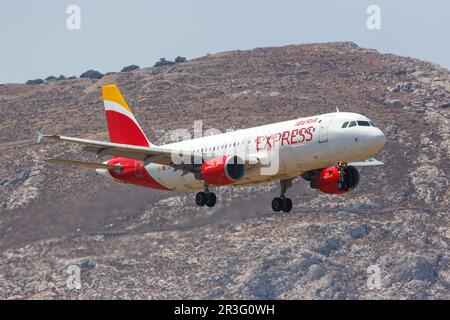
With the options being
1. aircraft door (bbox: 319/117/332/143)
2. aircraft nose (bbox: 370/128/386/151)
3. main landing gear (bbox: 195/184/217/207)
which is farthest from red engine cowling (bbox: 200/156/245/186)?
aircraft nose (bbox: 370/128/386/151)

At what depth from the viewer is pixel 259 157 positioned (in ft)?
238

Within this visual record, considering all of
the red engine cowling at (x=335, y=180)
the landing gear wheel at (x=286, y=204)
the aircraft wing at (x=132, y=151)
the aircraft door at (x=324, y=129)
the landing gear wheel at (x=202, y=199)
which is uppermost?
the aircraft door at (x=324, y=129)

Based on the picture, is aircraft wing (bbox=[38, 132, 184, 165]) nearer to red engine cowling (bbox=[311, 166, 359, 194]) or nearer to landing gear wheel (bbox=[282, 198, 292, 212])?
landing gear wheel (bbox=[282, 198, 292, 212])

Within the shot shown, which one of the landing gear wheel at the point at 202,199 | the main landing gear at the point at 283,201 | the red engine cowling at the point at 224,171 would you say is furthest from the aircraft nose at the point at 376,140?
the landing gear wheel at the point at 202,199

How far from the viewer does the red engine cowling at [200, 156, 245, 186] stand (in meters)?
72.2

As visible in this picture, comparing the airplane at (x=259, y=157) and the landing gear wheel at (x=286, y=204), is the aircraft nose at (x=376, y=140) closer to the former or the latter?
the airplane at (x=259, y=157)

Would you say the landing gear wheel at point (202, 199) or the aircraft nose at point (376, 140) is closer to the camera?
the aircraft nose at point (376, 140)

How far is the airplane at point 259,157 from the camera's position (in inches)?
2726

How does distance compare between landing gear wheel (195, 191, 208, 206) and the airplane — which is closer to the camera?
the airplane

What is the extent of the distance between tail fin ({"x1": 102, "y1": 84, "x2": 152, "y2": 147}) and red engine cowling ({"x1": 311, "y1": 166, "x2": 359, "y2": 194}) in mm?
14536

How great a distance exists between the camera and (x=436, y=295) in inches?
6722

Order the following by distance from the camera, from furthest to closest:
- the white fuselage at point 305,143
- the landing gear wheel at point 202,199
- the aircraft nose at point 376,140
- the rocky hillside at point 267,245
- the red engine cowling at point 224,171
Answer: the rocky hillside at point 267,245, the landing gear wheel at point 202,199, the red engine cowling at point 224,171, the white fuselage at point 305,143, the aircraft nose at point 376,140

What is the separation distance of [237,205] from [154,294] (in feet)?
231
